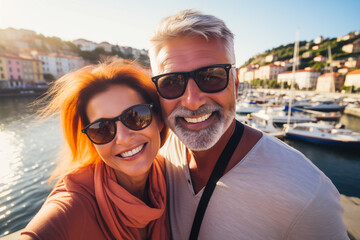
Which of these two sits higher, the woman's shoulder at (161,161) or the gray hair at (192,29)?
the gray hair at (192,29)

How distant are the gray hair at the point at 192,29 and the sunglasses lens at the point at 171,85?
0.17 metres

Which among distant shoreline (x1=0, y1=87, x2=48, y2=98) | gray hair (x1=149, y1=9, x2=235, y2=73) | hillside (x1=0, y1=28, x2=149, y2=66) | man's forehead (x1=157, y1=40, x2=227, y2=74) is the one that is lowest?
man's forehead (x1=157, y1=40, x2=227, y2=74)

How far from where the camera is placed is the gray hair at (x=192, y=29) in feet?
5.00

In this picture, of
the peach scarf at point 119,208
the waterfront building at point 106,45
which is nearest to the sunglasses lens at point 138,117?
the peach scarf at point 119,208

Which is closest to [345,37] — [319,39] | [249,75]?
[319,39]

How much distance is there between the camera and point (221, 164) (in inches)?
62.6

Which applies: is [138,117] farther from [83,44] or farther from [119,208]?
[83,44]

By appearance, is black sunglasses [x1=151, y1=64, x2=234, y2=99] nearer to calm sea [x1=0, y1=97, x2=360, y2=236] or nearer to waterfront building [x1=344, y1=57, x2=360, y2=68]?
calm sea [x1=0, y1=97, x2=360, y2=236]

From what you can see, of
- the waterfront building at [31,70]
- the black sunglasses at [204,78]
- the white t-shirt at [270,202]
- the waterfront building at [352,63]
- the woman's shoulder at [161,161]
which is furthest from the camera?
the waterfront building at [352,63]

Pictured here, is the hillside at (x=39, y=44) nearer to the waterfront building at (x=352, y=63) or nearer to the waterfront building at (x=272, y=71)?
the waterfront building at (x=272, y=71)

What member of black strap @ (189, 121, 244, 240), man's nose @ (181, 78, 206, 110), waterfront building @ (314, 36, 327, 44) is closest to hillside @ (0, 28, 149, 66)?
man's nose @ (181, 78, 206, 110)

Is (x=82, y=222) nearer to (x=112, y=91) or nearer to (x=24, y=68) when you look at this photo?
(x=112, y=91)

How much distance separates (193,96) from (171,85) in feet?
0.77

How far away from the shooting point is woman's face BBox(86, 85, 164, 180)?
163cm
